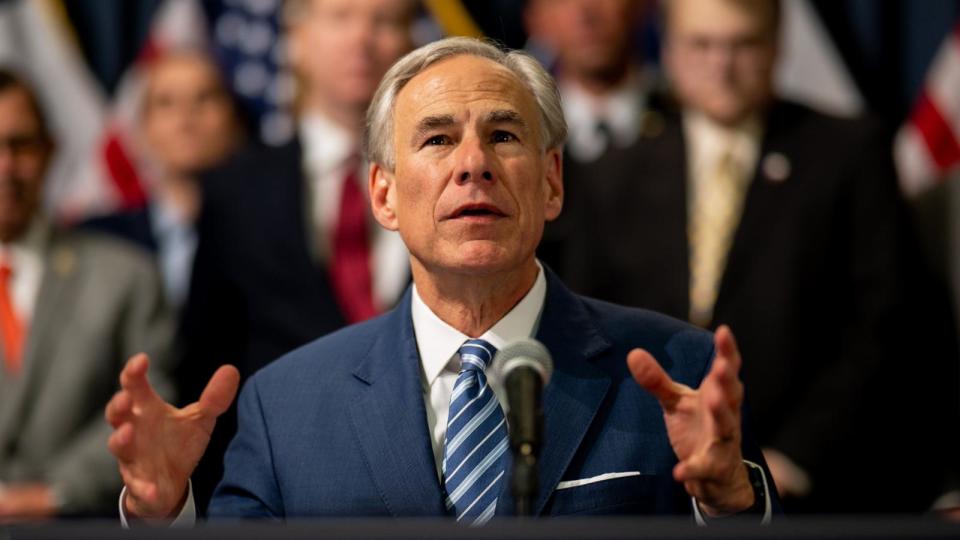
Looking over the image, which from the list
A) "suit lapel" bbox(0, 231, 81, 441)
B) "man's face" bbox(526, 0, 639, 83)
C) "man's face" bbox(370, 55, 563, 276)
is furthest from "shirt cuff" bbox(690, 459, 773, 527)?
"suit lapel" bbox(0, 231, 81, 441)

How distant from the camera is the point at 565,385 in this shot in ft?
8.71

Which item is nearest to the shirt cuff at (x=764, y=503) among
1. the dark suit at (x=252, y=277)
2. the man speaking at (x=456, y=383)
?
the man speaking at (x=456, y=383)

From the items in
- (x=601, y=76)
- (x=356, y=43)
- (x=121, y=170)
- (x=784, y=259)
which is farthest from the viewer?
(x=121, y=170)

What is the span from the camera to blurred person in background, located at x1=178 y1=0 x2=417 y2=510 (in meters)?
4.05

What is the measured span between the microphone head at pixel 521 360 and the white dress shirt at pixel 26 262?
8.94 ft

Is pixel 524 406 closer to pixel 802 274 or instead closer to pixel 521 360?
pixel 521 360

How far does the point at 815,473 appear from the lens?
3896 mm

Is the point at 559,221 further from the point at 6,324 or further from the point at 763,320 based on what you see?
the point at 6,324

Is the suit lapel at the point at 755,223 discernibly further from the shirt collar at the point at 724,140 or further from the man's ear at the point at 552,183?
the man's ear at the point at 552,183

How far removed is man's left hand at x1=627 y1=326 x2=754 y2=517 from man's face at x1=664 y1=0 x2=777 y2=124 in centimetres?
189

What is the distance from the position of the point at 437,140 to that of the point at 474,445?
0.56 metres

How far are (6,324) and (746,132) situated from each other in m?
2.19

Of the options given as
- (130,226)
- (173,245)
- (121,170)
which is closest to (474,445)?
(173,245)

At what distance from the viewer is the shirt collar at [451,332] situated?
2.73m
